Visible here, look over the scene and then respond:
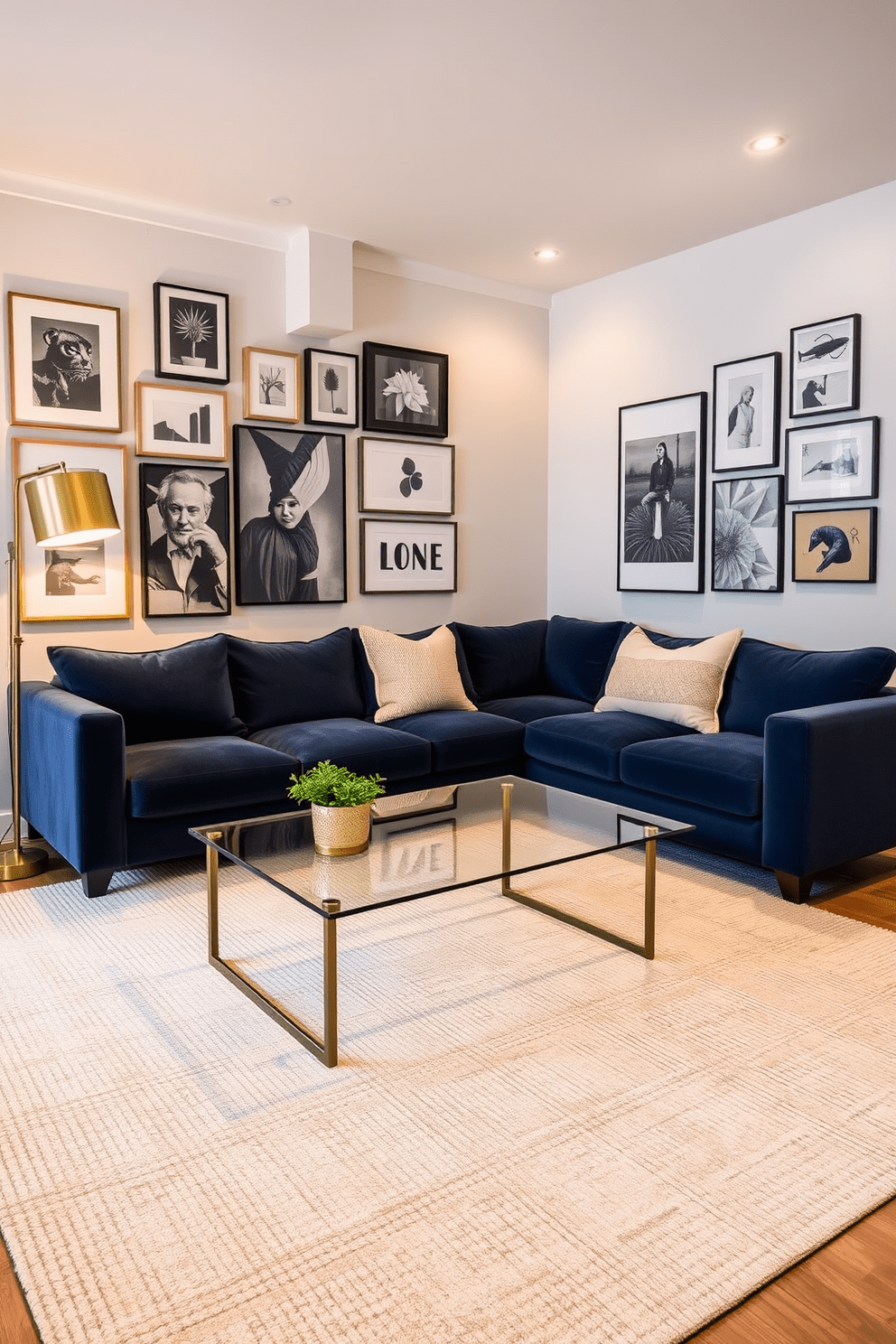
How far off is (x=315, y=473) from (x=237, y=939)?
8.44 ft

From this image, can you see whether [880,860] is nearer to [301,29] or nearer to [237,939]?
[237,939]

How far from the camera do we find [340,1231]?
66.9 inches

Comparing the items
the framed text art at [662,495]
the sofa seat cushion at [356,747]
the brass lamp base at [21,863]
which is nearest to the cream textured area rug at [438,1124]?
the brass lamp base at [21,863]

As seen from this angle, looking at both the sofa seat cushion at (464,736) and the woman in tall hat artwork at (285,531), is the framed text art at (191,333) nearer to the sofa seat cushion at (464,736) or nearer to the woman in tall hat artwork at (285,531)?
the woman in tall hat artwork at (285,531)

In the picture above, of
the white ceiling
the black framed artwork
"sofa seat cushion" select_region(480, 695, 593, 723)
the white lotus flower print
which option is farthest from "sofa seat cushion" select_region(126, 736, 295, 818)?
the white ceiling

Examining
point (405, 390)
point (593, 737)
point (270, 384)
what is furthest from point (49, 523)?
point (593, 737)

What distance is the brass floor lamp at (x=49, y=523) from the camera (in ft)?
11.7

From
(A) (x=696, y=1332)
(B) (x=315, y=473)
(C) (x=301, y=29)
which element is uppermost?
(C) (x=301, y=29)

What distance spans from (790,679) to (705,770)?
2.32 feet

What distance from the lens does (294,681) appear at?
4484 millimetres

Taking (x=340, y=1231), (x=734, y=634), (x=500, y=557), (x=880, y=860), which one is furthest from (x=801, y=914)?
(x=500, y=557)

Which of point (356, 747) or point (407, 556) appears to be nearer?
point (356, 747)

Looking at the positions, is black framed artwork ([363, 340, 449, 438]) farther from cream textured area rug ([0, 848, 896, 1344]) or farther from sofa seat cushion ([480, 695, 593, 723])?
cream textured area rug ([0, 848, 896, 1344])

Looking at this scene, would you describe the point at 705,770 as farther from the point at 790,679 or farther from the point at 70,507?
the point at 70,507
